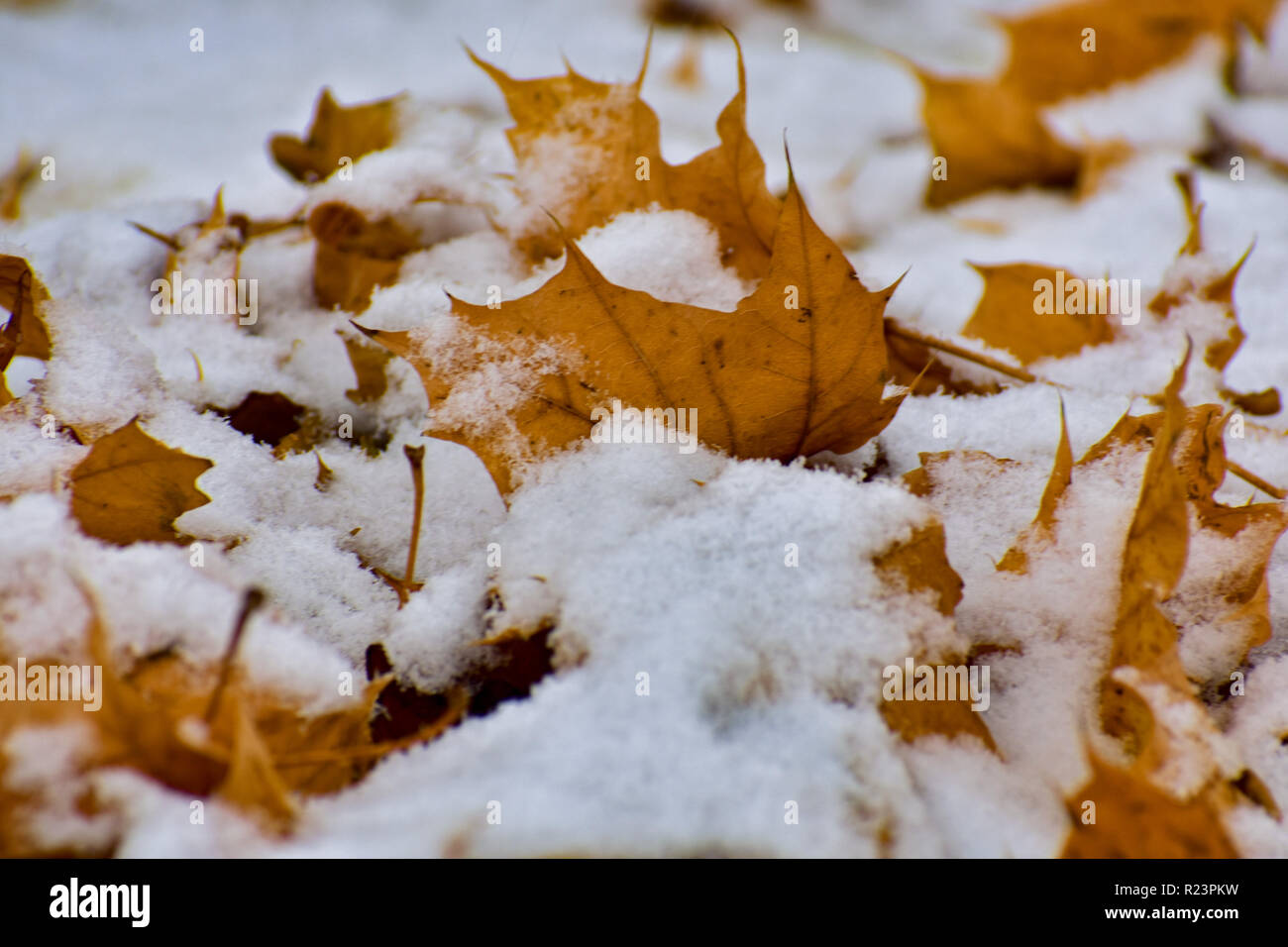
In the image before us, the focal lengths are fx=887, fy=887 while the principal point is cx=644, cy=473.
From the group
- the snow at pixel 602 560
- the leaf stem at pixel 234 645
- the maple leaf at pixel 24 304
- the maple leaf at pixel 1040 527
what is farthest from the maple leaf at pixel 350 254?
the maple leaf at pixel 1040 527

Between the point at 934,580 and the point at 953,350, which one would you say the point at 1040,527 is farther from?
the point at 953,350

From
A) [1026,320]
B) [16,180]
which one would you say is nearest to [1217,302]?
[1026,320]

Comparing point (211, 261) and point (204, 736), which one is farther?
point (211, 261)

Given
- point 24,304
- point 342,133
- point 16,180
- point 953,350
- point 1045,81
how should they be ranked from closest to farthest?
point 24,304
point 953,350
point 342,133
point 16,180
point 1045,81

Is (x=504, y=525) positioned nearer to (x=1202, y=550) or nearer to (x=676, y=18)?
(x=1202, y=550)

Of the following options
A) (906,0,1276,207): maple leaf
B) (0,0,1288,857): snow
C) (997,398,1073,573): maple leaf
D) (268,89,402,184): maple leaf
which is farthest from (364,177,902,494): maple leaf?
(906,0,1276,207): maple leaf
